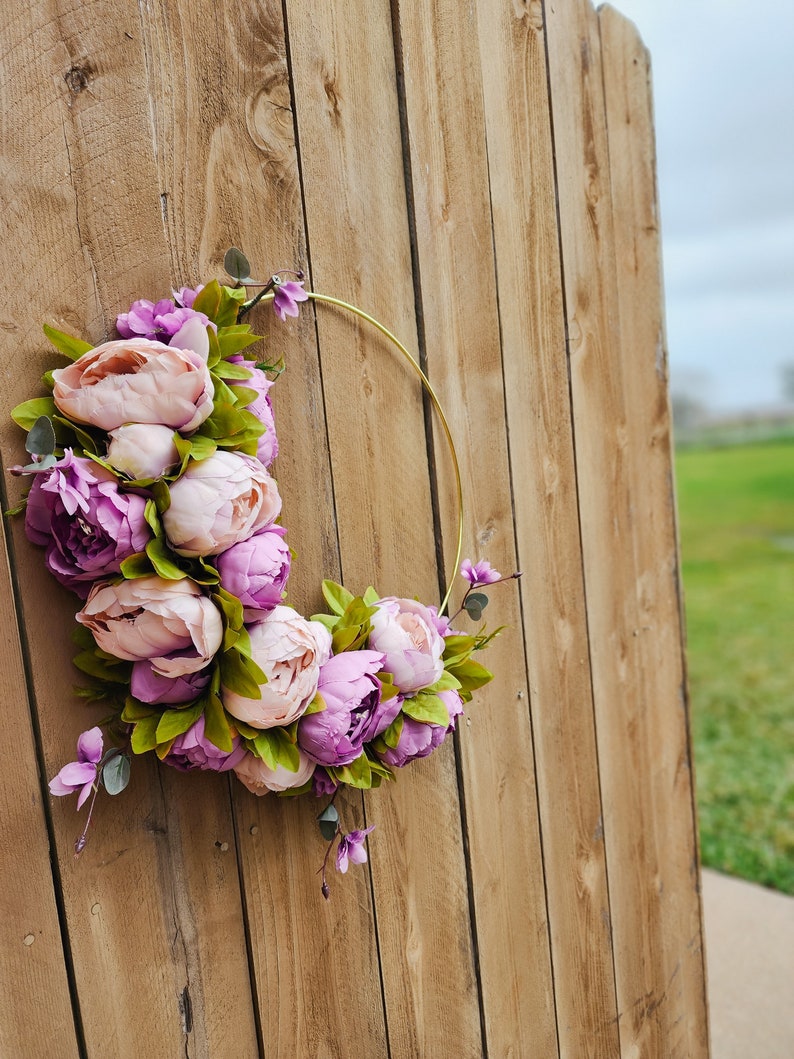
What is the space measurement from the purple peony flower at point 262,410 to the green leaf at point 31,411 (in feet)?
0.51

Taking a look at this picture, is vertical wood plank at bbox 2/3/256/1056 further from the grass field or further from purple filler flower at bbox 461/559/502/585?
the grass field

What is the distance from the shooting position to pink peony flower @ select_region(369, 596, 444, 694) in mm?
744

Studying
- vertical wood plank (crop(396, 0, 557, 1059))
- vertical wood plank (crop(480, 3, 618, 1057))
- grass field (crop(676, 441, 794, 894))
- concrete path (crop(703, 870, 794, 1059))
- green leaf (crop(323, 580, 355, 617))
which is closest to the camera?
green leaf (crop(323, 580, 355, 617))

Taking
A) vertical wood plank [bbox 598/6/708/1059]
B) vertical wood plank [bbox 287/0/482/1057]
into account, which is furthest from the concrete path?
vertical wood plank [bbox 287/0/482/1057]

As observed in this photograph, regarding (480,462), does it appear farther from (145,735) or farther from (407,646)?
(145,735)

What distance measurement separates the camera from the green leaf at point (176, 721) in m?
0.62

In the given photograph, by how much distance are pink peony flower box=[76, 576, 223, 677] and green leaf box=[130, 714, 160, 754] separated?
0.06 metres

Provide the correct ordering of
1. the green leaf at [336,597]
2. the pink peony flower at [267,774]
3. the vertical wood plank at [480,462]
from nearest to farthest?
the pink peony flower at [267,774]
the green leaf at [336,597]
the vertical wood plank at [480,462]

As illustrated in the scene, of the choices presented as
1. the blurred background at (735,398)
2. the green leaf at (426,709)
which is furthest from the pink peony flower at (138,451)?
the blurred background at (735,398)

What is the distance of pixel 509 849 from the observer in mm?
1015

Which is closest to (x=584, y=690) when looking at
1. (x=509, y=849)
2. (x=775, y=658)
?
(x=509, y=849)

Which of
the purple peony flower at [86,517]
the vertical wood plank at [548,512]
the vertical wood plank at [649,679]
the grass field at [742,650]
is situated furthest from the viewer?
the grass field at [742,650]

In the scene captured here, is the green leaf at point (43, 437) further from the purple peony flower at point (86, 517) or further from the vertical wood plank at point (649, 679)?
the vertical wood plank at point (649, 679)

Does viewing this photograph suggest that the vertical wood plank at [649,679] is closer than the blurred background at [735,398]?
Yes
